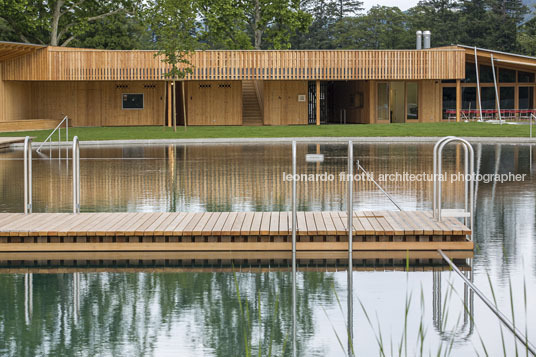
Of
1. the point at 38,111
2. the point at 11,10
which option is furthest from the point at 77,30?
the point at 38,111

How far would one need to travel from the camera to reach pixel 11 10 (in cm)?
5384

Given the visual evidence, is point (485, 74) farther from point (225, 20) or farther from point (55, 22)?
point (55, 22)

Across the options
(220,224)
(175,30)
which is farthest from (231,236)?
(175,30)

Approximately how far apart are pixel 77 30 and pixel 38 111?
9.43 m

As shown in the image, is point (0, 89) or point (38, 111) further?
point (38, 111)

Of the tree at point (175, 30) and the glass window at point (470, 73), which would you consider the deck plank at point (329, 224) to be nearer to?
the tree at point (175, 30)

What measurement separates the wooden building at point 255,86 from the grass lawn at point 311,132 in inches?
148

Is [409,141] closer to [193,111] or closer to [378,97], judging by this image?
[378,97]

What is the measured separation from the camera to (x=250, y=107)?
51.8 metres

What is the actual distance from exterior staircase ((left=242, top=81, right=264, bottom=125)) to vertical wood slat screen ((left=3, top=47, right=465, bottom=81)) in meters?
4.77

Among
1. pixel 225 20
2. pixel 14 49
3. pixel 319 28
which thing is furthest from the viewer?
pixel 319 28

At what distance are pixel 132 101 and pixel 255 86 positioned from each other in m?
8.07

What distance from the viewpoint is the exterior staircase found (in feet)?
167

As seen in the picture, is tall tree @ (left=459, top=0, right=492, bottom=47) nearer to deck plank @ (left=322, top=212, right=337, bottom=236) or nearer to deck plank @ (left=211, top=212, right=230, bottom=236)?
deck plank @ (left=322, top=212, right=337, bottom=236)
